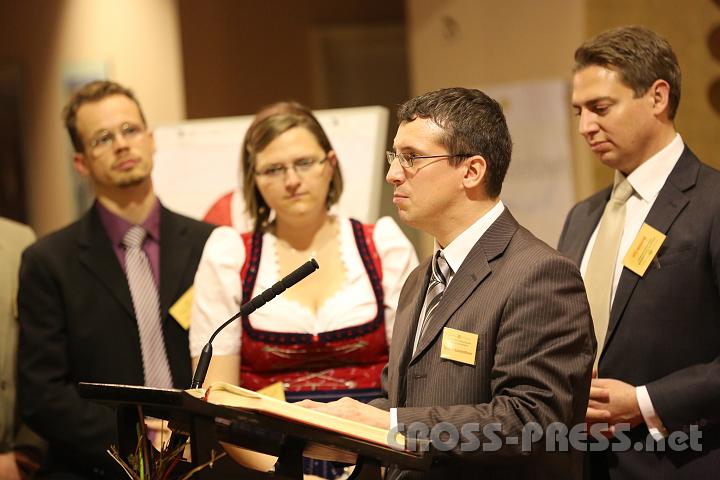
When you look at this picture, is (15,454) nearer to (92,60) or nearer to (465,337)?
(465,337)

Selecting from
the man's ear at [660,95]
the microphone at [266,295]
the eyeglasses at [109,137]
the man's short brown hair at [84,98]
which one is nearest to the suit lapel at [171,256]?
the eyeglasses at [109,137]

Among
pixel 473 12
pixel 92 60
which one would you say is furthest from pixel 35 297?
pixel 473 12

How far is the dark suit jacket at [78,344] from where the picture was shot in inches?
127

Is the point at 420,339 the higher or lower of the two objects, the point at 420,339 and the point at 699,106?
the lower

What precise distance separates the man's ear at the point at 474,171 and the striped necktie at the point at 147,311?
151 centimetres

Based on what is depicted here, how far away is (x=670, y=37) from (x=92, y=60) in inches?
128

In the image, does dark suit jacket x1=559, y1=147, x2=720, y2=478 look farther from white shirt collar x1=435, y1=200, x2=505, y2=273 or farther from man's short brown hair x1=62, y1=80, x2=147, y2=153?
man's short brown hair x1=62, y1=80, x2=147, y2=153

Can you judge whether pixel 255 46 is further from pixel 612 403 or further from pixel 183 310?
pixel 612 403

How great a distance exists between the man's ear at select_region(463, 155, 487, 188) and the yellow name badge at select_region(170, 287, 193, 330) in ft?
4.67

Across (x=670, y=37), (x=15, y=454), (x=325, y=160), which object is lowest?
(x=15, y=454)

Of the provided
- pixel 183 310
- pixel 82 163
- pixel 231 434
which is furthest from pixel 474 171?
pixel 82 163

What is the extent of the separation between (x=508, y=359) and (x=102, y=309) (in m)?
1.75

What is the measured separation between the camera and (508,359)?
1993 mm

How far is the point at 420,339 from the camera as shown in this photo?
2.18 m
